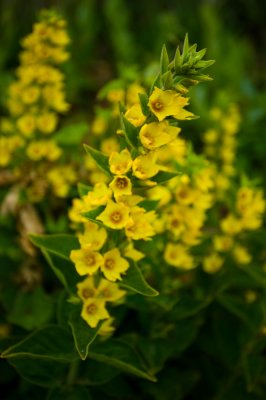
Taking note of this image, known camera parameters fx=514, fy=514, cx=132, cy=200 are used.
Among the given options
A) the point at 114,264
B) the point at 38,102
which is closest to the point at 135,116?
the point at 114,264

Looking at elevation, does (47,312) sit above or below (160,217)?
below

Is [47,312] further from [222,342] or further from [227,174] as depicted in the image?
[227,174]

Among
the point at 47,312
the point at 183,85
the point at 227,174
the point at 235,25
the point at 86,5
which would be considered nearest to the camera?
the point at 183,85

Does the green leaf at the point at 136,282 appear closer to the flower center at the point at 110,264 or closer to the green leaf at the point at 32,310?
the flower center at the point at 110,264

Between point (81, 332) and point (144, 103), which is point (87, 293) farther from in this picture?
point (144, 103)

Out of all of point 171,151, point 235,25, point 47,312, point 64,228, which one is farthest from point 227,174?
point 235,25

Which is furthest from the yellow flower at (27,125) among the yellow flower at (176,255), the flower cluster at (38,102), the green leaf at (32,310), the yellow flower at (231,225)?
the yellow flower at (231,225)

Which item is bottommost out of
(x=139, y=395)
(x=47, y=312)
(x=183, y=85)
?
(x=139, y=395)
